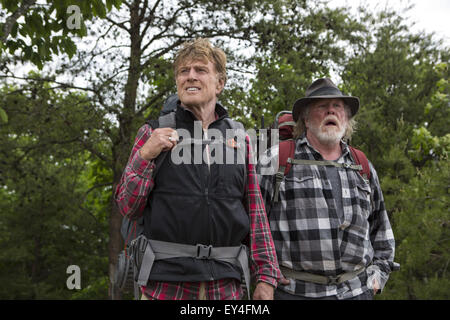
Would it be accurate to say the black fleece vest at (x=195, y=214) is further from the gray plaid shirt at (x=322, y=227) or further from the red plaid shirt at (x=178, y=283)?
the gray plaid shirt at (x=322, y=227)

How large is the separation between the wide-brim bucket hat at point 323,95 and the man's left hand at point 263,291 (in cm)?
137

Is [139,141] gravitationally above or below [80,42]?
below

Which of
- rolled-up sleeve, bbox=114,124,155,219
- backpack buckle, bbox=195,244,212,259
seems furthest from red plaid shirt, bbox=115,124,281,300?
backpack buckle, bbox=195,244,212,259

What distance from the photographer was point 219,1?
29.4 feet

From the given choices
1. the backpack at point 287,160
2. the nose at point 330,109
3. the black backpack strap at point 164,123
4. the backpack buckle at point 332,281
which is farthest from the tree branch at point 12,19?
the backpack buckle at point 332,281

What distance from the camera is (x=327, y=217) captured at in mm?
2738

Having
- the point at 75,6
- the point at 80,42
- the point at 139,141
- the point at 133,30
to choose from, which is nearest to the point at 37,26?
the point at 75,6

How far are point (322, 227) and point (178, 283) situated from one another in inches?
41.2

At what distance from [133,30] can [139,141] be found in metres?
8.05

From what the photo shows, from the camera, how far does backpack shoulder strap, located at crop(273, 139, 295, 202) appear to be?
9.15ft

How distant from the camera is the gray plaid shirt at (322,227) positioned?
2.67m

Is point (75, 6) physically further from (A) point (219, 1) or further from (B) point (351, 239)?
(A) point (219, 1)

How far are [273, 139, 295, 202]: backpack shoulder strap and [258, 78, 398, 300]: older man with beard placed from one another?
1.1 inches
